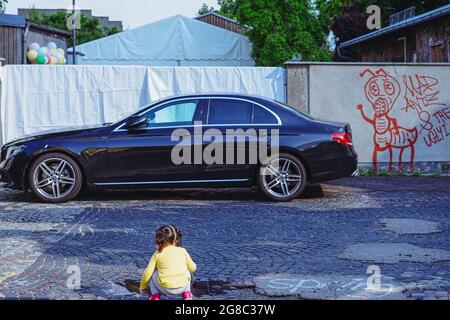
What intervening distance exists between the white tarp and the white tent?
1313 centimetres

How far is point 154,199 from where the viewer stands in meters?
11.0

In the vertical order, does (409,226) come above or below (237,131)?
below

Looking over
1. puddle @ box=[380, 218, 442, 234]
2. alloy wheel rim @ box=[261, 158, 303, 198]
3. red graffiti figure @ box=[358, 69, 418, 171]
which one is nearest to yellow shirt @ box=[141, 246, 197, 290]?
puddle @ box=[380, 218, 442, 234]

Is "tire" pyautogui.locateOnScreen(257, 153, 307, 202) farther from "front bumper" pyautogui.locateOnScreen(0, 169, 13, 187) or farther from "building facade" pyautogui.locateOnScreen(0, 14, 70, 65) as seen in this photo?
"building facade" pyautogui.locateOnScreen(0, 14, 70, 65)

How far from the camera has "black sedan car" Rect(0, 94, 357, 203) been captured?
10.4m

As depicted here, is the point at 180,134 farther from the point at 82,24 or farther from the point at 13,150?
the point at 82,24

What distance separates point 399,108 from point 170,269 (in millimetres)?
10980

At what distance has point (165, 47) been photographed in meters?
28.2

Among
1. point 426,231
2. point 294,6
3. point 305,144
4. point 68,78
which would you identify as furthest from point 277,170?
point 294,6

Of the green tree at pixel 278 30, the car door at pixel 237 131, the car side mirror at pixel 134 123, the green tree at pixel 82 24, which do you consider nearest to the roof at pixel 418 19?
the green tree at pixel 278 30

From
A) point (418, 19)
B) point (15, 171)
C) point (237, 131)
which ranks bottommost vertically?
point (15, 171)

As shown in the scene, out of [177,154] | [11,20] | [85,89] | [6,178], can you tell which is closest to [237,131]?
[177,154]

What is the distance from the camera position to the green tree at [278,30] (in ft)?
108

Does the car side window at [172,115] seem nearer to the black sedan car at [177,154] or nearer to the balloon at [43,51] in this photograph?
the black sedan car at [177,154]
